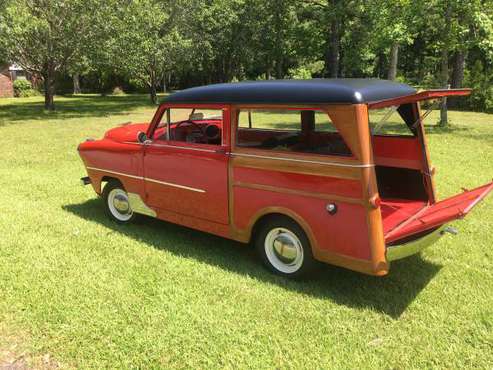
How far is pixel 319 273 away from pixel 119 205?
2.82 meters

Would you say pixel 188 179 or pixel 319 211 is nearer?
pixel 319 211

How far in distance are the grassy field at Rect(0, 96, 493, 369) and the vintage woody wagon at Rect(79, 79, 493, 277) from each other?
40cm

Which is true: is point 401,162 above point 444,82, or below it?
below

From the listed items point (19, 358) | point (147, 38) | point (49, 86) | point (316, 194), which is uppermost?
point (147, 38)

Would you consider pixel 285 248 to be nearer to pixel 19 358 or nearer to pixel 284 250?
pixel 284 250

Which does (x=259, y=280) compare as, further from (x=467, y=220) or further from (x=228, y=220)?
(x=467, y=220)

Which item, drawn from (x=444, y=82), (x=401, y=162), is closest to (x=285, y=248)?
(x=401, y=162)

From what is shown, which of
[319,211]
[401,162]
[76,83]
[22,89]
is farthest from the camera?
[76,83]

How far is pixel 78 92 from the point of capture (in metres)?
41.1

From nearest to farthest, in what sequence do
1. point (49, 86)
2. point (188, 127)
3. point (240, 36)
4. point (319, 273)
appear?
1. point (319, 273)
2. point (188, 127)
3. point (49, 86)
4. point (240, 36)

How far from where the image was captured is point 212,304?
3.88 metres

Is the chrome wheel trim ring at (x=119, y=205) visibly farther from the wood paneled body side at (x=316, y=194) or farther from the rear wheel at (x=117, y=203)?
the wood paneled body side at (x=316, y=194)

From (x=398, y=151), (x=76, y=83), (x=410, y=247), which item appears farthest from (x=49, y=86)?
(x=76, y=83)

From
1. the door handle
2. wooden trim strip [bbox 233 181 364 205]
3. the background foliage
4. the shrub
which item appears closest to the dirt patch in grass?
wooden trim strip [bbox 233 181 364 205]
